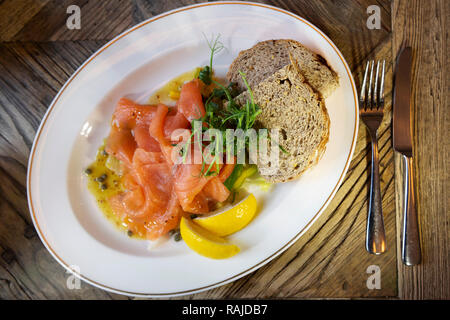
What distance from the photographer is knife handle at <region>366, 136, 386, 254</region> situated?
1.84 meters

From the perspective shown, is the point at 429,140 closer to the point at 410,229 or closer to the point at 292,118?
the point at 410,229

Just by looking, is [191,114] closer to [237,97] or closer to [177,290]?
[237,97]

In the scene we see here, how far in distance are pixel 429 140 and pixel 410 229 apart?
54 cm

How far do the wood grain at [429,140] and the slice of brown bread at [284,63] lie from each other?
21.0 inches

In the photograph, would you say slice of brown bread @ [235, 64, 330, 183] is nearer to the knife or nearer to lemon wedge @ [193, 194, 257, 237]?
lemon wedge @ [193, 194, 257, 237]

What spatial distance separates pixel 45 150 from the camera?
82.7 inches

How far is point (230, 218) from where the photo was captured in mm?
1867

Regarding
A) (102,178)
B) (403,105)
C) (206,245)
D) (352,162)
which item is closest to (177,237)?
(206,245)

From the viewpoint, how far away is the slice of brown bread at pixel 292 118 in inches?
69.4

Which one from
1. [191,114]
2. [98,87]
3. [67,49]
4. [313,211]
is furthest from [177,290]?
[67,49]

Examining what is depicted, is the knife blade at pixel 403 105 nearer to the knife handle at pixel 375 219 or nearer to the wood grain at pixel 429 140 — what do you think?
the wood grain at pixel 429 140

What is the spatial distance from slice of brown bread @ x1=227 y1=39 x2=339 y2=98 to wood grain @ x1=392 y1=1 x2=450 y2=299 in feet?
1.75

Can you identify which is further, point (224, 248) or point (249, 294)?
point (249, 294)
